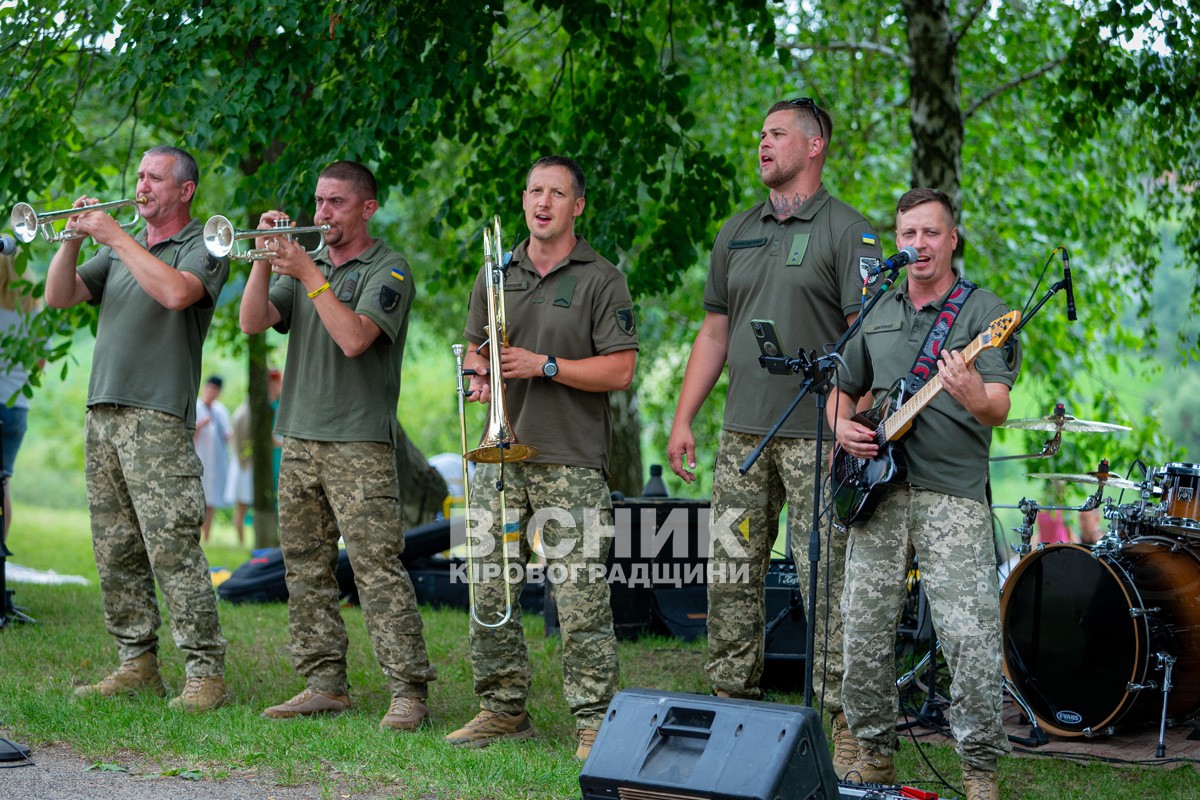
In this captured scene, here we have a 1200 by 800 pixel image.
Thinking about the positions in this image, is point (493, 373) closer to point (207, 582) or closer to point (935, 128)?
point (207, 582)

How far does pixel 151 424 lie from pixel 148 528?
Answer: 0.43 metres

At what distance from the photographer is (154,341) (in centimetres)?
536

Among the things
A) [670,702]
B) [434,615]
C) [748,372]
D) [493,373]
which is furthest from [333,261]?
[434,615]

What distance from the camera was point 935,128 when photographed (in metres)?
7.28

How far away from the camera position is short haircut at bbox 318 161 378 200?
5258 millimetres

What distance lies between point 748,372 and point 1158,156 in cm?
410

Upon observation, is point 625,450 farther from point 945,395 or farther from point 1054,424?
point 945,395

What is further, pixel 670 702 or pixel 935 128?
pixel 935 128

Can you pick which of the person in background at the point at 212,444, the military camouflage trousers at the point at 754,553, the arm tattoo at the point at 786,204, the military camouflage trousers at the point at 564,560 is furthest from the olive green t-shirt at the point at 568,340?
the person in background at the point at 212,444

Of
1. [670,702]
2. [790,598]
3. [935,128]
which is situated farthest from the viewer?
[935,128]

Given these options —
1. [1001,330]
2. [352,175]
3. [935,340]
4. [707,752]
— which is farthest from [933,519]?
[352,175]

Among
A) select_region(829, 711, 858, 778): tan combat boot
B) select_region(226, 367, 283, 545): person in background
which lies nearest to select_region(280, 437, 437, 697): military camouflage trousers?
select_region(829, 711, 858, 778): tan combat boot

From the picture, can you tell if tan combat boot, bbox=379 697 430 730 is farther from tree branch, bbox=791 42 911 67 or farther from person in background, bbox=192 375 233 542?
person in background, bbox=192 375 233 542

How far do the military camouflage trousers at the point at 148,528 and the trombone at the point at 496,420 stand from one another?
1259 millimetres
